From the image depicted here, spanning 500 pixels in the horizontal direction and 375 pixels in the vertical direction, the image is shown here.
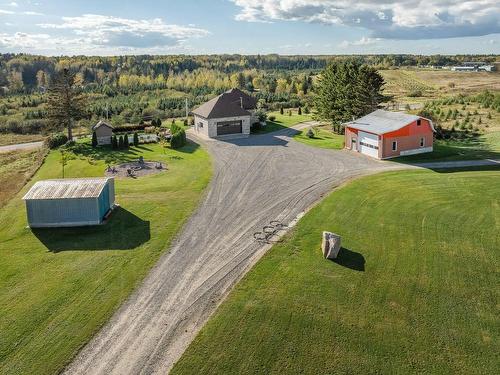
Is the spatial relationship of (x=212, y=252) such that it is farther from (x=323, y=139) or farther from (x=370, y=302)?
(x=323, y=139)

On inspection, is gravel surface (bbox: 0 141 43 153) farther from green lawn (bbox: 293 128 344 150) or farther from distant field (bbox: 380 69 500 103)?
distant field (bbox: 380 69 500 103)

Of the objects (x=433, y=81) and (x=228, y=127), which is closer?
(x=228, y=127)

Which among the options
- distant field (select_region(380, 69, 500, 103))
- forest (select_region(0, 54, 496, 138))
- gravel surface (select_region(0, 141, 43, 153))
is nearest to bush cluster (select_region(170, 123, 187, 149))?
forest (select_region(0, 54, 496, 138))

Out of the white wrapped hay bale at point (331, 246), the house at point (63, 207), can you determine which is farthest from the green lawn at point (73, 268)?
the white wrapped hay bale at point (331, 246)

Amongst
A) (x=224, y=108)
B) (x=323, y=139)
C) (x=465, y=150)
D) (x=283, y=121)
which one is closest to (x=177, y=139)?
(x=224, y=108)

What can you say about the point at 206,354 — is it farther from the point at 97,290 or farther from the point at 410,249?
the point at 410,249

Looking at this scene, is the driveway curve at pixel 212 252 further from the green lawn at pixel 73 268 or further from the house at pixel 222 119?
the house at pixel 222 119

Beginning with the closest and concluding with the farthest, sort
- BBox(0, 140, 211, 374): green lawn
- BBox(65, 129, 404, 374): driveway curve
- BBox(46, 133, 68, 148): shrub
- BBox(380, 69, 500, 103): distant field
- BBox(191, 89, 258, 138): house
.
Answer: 1. BBox(65, 129, 404, 374): driveway curve
2. BBox(0, 140, 211, 374): green lawn
3. BBox(46, 133, 68, 148): shrub
4. BBox(191, 89, 258, 138): house
5. BBox(380, 69, 500, 103): distant field
